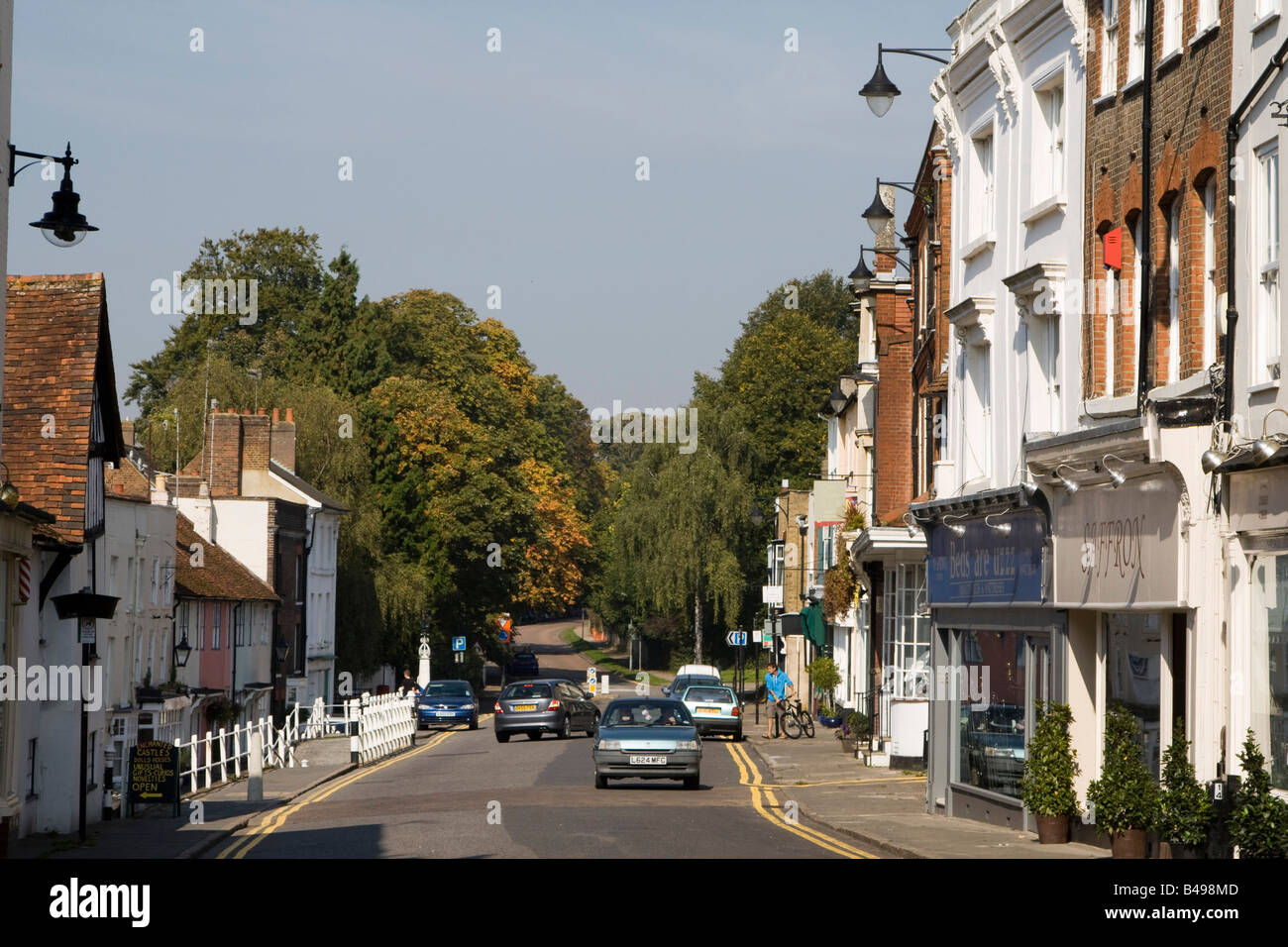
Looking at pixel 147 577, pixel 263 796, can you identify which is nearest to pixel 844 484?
pixel 147 577

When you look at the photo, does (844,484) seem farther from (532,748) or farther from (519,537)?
(519,537)

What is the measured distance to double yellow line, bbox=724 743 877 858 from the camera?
2039 centimetres

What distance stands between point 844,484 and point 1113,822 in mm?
36447

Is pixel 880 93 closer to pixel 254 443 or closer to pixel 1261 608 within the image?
pixel 1261 608

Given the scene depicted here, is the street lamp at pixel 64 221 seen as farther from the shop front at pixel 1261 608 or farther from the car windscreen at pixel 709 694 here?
the car windscreen at pixel 709 694

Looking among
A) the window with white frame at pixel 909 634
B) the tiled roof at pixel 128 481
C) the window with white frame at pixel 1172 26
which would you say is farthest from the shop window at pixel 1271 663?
the tiled roof at pixel 128 481

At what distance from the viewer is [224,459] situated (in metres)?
58.8

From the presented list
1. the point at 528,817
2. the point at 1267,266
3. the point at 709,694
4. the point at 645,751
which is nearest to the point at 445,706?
the point at 709,694

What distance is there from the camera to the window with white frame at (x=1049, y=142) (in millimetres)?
22719

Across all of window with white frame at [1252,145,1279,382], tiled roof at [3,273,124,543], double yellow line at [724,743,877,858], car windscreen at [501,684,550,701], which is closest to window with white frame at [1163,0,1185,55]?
window with white frame at [1252,145,1279,382]

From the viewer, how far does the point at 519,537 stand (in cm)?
7631

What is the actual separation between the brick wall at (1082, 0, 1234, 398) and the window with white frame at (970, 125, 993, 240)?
443 cm

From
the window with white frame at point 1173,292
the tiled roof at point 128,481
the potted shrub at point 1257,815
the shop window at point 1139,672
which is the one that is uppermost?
the window with white frame at point 1173,292

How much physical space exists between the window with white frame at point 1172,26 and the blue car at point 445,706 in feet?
136
